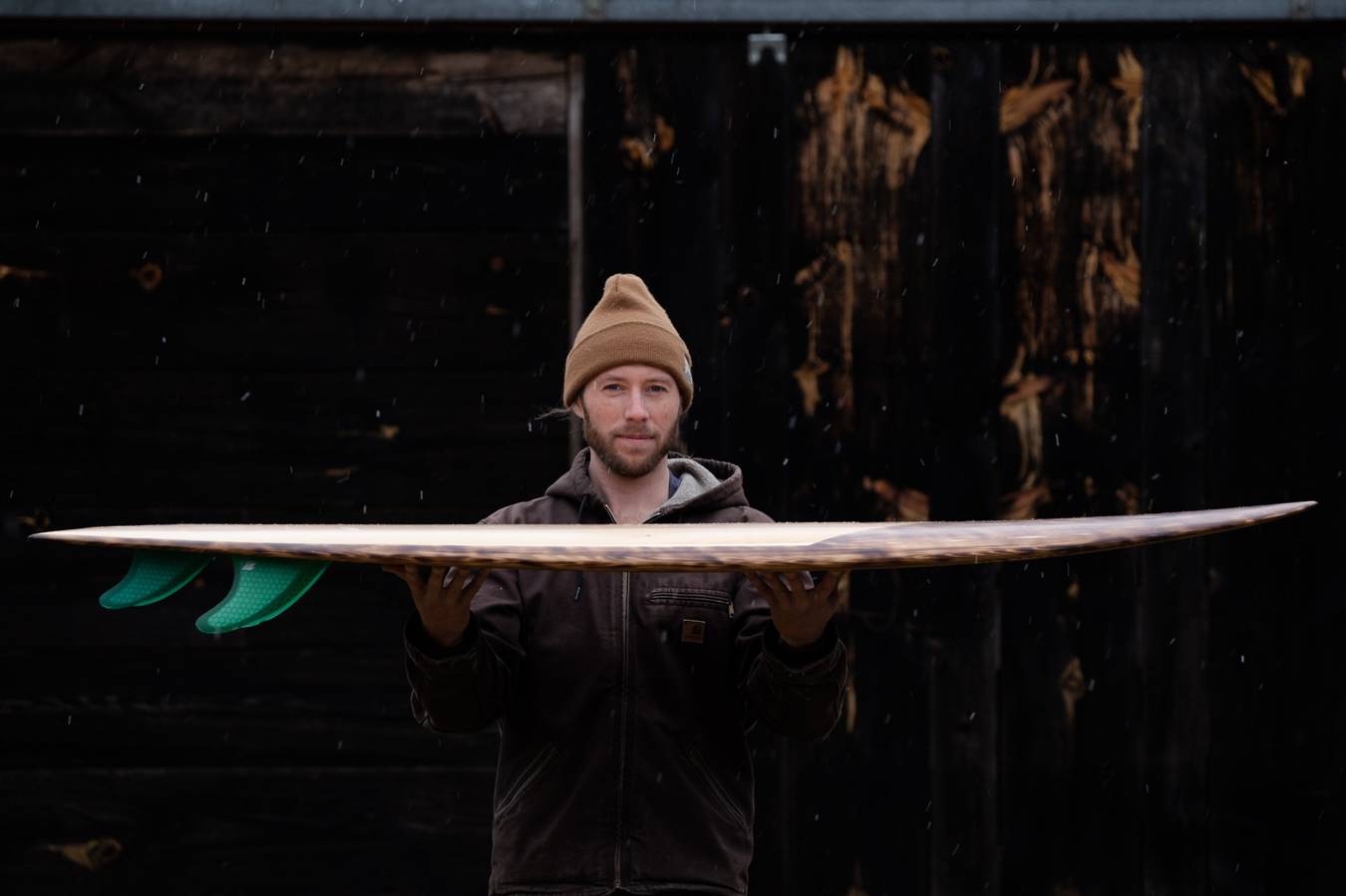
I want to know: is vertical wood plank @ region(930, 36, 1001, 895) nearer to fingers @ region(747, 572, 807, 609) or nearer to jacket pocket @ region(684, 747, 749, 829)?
jacket pocket @ region(684, 747, 749, 829)

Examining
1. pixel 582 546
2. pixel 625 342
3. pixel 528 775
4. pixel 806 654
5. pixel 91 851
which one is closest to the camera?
pixel 582 546

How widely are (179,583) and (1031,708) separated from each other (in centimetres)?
190

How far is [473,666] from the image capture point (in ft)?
5.55

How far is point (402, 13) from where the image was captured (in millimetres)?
2850

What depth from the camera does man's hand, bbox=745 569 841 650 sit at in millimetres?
1652

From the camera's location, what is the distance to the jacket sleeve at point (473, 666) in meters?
1.68

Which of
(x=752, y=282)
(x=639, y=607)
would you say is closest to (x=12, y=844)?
(x=639, y=607)

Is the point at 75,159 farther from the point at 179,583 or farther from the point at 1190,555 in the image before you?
the point at 1190,555

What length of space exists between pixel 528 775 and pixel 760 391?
1.30m

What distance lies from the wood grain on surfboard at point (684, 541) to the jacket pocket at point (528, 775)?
0.31 meters

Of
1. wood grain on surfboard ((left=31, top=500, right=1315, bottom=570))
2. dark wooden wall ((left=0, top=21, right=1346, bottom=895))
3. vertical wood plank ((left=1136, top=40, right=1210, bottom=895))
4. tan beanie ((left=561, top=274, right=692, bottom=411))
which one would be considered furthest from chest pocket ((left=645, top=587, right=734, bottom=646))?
vertical wood plank ((left=1136, top=40, right=1210, bottom=895))

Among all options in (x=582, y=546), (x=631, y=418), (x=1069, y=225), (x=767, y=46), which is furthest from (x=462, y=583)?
(x=1069, y=225)

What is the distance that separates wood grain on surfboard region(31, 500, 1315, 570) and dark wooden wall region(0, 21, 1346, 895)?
101cm

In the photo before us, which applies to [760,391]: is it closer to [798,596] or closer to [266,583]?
[798,596]
